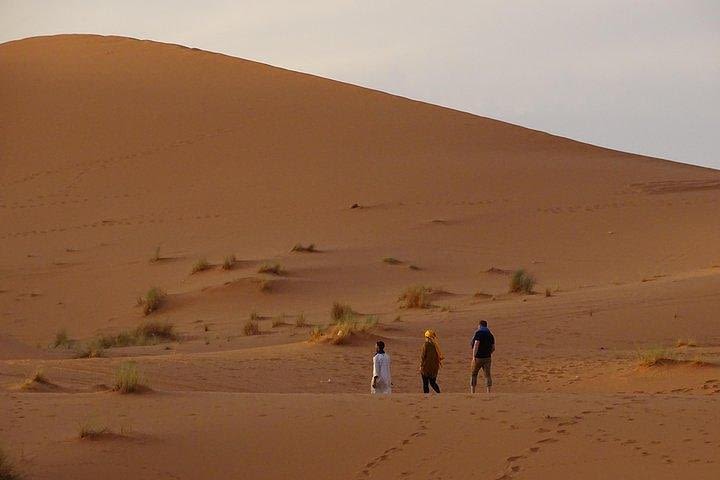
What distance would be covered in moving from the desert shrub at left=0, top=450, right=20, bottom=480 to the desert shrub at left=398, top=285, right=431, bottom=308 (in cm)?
1543

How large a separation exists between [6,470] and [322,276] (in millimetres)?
18630

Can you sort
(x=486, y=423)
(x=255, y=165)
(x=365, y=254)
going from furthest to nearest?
(x=255, y=165) < (x=365, y=254) < (x=486, y=423)

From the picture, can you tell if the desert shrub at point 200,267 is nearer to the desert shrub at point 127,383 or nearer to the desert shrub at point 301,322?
the desert shrub at point 301,322

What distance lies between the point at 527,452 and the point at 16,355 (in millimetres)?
10284

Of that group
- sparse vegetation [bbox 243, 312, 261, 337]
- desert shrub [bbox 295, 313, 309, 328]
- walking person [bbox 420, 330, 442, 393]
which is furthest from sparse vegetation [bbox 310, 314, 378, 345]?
walking person [bbox 420, 330, 442, 393]

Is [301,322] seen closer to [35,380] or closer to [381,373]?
[381,373]

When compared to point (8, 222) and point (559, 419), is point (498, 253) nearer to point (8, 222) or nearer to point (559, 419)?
point (8, 222)

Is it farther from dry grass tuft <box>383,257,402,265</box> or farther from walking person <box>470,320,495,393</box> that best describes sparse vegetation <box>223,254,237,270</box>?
walking person <box>470,320,495,393</box>

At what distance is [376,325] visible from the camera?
66.8ft

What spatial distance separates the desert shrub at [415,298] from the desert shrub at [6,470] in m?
15.4

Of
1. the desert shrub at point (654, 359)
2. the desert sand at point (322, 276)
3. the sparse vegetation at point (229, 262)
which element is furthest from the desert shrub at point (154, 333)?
the desert shrub at point (654, 359)

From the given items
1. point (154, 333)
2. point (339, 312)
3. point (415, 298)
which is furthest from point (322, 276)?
point (154, 333)

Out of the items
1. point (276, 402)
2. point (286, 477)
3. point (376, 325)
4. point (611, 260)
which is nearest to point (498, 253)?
point (611, 260)

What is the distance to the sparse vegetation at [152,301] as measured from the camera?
81.1 feet
